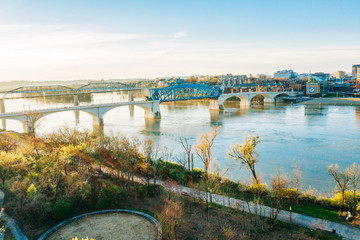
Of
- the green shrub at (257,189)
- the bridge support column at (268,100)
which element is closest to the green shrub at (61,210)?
the green shrub at (257,189)

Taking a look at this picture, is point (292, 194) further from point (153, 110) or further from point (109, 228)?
point (153, 110)

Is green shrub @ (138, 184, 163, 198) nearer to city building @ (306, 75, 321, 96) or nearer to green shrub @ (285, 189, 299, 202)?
green shrub @ (285, 189, 299, 202)

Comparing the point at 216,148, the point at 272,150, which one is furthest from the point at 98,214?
the point at 272,150

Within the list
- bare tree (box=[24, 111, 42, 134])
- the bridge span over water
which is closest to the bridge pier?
the bridge span over water

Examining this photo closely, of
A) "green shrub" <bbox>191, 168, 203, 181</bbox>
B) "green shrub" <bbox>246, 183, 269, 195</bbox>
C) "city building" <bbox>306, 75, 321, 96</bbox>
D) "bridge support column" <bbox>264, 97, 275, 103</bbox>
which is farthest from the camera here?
"city building" <bbox>306, 75, 321, 96</bbox>

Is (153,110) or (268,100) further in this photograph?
(268,100)

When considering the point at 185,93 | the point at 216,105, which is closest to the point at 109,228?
the point at 185,93

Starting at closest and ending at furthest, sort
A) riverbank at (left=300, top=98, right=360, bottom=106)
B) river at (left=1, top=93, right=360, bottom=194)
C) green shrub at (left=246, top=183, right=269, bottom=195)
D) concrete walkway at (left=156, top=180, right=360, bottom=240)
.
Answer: concrete walkway at (left=156, top=180, right=360, bottom=240), green shrub at (left=246, top=183, right=269, bottom=195), river at (left=1, top=93, right=360, bottom=194), riverbank at (left=300, top=98, right=360, bottom=106)

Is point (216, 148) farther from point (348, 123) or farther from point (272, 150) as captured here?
point (348, 123)
